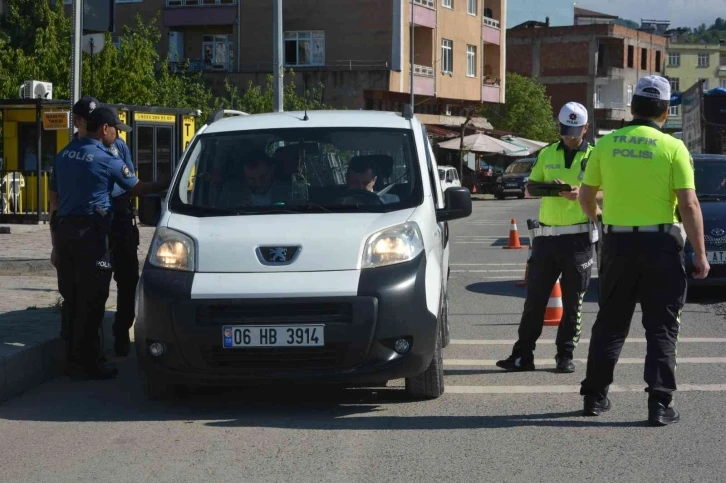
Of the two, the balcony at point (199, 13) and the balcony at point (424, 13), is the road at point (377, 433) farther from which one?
the balcony at point (199, 13)

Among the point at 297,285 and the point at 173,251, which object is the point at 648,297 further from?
the point at 173,251

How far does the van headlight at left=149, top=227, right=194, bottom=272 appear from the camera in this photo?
721cm

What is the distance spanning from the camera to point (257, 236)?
285 inches

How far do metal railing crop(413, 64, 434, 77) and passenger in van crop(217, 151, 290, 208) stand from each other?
158 ft

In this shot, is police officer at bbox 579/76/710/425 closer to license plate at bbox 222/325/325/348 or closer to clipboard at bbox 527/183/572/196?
clipboard at bbox 527/183/572/196

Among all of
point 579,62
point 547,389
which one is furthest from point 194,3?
point 547,389

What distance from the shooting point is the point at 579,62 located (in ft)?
292

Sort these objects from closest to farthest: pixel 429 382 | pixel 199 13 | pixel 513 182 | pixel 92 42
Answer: pixel 429 382
pixel 92 42
pixel 513 182
pixel 199 13

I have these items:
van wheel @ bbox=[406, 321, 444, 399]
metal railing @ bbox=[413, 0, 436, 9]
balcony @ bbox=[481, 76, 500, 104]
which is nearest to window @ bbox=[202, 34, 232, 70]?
metal railing @ bbox=[413, 0, 436, 9]

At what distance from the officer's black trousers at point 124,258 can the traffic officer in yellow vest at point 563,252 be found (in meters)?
2.94

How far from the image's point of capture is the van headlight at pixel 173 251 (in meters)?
7.21

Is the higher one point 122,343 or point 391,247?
point 391,247

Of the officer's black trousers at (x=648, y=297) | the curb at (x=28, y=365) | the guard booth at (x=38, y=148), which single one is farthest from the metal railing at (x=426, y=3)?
the officer's black trousers at (x=648, y=297)

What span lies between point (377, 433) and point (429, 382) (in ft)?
3.23
